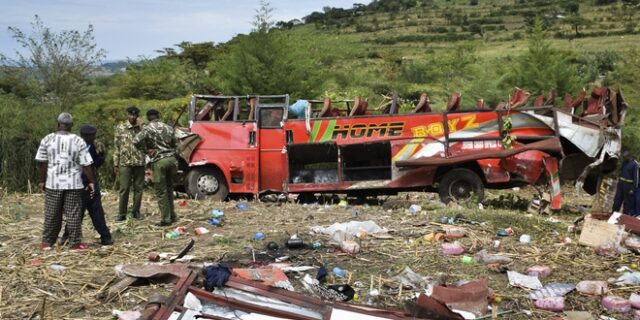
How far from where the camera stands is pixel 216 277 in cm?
567

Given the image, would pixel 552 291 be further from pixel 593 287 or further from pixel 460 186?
pixel 460 186

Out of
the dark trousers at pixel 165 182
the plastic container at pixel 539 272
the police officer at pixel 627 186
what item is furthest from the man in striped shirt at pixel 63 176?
the police officer at pixel 627 186

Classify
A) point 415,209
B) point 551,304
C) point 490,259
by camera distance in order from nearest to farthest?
1. point 551,304
2. point 490,259
3. point 415,209

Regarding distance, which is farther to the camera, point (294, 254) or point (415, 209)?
point (415, 209)

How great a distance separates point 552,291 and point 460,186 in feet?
16.2

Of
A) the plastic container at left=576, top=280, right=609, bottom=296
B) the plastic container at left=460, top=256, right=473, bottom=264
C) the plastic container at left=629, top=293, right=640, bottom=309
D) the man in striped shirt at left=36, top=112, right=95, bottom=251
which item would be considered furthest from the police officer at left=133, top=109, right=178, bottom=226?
the plastic container at left=629, top=293, right=640, bottom=309

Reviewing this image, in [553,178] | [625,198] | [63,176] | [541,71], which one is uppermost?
[541,71]

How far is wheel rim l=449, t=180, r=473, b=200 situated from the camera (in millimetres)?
10883

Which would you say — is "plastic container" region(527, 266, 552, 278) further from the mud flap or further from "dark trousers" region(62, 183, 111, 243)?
"dark trousers" region(62, 183, 111, 243)

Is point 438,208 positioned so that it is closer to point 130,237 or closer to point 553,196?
point 553,196

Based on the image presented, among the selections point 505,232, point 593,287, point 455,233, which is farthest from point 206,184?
point 593,287

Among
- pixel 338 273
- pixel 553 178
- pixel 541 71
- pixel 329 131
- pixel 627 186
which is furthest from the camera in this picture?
pixel 541 71

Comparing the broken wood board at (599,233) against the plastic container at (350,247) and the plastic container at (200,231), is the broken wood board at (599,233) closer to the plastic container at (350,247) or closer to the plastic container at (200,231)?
the plastic container at (350,247)

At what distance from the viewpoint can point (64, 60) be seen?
20328 mm
